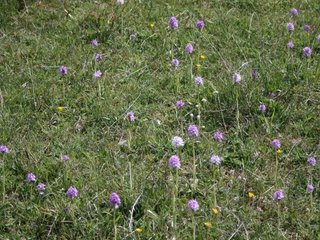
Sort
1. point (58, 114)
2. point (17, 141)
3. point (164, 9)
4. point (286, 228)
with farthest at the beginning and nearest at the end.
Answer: point (164, 9), point (58, 114), point (17, 141), point (286, 228)

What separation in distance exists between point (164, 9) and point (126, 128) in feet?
4.90

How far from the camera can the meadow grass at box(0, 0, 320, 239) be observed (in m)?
2.75

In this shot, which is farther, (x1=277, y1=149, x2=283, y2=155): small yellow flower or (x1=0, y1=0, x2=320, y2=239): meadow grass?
(x1=277, y1=149, x2=283, y2=155): small yellow flower

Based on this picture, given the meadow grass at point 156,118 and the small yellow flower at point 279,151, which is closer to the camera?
the meadow grass at point 156,118

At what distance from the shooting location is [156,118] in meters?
3.45

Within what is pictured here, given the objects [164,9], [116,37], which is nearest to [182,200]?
[116,37]

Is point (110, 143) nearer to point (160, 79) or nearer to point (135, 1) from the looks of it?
point (160, 79)

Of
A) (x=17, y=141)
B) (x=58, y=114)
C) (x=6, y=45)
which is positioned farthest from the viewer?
(x=6, y=45)

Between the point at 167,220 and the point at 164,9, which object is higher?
the point at 164,9

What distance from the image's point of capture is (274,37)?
4.14 m

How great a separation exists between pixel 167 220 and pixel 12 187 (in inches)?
32.1

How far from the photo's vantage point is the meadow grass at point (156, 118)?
2746mm

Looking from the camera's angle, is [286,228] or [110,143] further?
[110,143]

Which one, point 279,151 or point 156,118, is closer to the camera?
point 279,151
